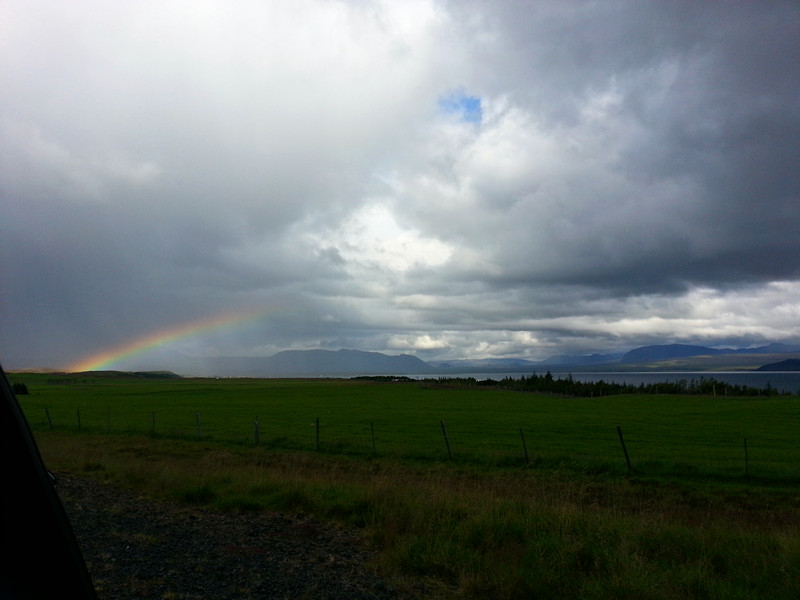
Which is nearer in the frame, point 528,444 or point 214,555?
point 214,555

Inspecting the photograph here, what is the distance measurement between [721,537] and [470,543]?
4579 mm

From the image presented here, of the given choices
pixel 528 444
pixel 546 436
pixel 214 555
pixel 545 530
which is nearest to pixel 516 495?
pixel 545 530

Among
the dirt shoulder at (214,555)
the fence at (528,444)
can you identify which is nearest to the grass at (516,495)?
the fence at (528,444)

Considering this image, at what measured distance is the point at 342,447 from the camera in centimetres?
2677

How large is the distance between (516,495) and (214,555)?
805 cm

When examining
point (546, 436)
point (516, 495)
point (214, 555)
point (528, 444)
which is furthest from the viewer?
point (546, 436)

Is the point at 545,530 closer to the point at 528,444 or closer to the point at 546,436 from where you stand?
the point at 528,444

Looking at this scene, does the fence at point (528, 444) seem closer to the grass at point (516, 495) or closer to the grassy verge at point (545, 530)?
the grass at point (516, 495)

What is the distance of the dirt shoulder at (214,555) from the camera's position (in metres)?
7.06

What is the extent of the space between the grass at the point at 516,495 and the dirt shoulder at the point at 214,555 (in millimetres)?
632

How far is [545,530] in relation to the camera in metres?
9.24

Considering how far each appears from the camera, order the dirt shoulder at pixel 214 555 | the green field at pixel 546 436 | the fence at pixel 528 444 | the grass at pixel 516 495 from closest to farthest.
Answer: the dirt shoulder at pixel 214 555
the grass at pixel 516 495
the fence at pixel 528 444
the green field at pixel 546 436

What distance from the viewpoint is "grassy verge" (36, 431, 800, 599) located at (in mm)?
7230

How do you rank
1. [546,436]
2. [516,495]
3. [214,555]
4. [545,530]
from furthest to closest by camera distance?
[546,436] < [516,495] < [545,530] < [214,555]
